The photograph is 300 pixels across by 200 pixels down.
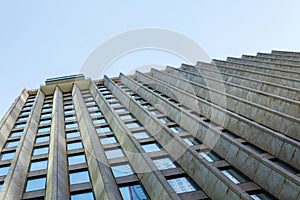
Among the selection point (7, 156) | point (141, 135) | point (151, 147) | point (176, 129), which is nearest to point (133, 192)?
point (151, 147)

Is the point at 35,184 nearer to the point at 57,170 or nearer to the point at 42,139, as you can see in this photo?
the point at 57,170

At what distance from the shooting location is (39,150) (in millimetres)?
26156

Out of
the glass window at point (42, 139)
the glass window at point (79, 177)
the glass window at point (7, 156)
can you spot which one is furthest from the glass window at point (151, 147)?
the glass window at point (7, 156)

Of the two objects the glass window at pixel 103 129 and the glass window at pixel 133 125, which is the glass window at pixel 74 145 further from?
the glass window at pixel 133 125

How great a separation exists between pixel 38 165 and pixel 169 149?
8.89 metres

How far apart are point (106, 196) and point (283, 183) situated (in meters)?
7.72

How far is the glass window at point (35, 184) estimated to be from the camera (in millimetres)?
19872

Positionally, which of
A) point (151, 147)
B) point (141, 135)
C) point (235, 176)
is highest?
point (235, 176)

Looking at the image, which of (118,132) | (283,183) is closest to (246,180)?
(283,183)

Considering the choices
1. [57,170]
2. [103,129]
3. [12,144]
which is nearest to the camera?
[57,170]

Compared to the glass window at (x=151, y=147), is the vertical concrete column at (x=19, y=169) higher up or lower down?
lower down

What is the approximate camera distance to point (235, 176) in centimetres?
1766

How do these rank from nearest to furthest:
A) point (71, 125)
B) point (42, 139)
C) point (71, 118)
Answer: point (42, 139), point (71, 125), point (71, 118)

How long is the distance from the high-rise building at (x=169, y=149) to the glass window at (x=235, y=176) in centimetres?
5
